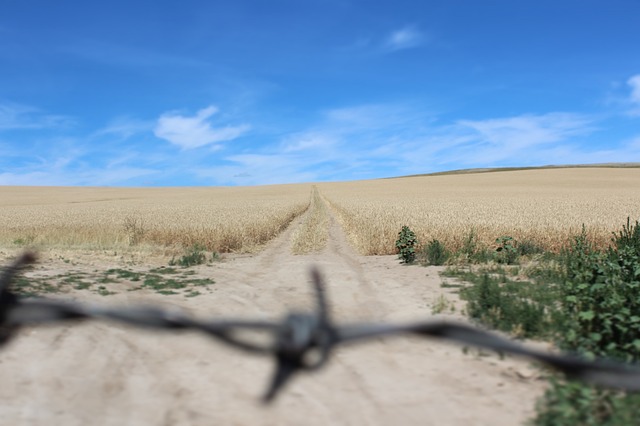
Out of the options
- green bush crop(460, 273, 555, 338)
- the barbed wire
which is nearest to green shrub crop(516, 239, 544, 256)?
green bush crop(460, 273, 555, 338)

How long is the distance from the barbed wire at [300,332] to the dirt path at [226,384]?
2.22 m

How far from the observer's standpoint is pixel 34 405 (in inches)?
151

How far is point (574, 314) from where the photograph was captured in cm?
562

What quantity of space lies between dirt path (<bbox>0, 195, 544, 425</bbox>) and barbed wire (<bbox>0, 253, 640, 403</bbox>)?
2.22 metres

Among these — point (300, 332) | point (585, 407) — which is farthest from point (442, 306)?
point (300, 332)

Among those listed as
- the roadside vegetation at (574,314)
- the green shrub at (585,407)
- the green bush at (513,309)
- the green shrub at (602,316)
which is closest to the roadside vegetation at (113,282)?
the green bush at (513,309)

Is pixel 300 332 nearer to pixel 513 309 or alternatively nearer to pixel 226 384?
pixel 226 384

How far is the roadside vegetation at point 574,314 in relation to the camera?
3461 mm

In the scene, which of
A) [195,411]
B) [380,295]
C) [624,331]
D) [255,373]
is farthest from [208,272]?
[624,331]

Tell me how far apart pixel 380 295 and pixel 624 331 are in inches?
162

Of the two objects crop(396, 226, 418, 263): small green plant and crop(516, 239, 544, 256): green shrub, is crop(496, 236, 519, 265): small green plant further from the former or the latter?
crop(396, 226, 418, 263): small green plant

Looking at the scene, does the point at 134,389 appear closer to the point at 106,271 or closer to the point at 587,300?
the point at 587,300

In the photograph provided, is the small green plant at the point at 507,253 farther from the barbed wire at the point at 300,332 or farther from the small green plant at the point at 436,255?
the barbed wire at the point at 300,332

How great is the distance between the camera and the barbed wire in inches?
56.9
